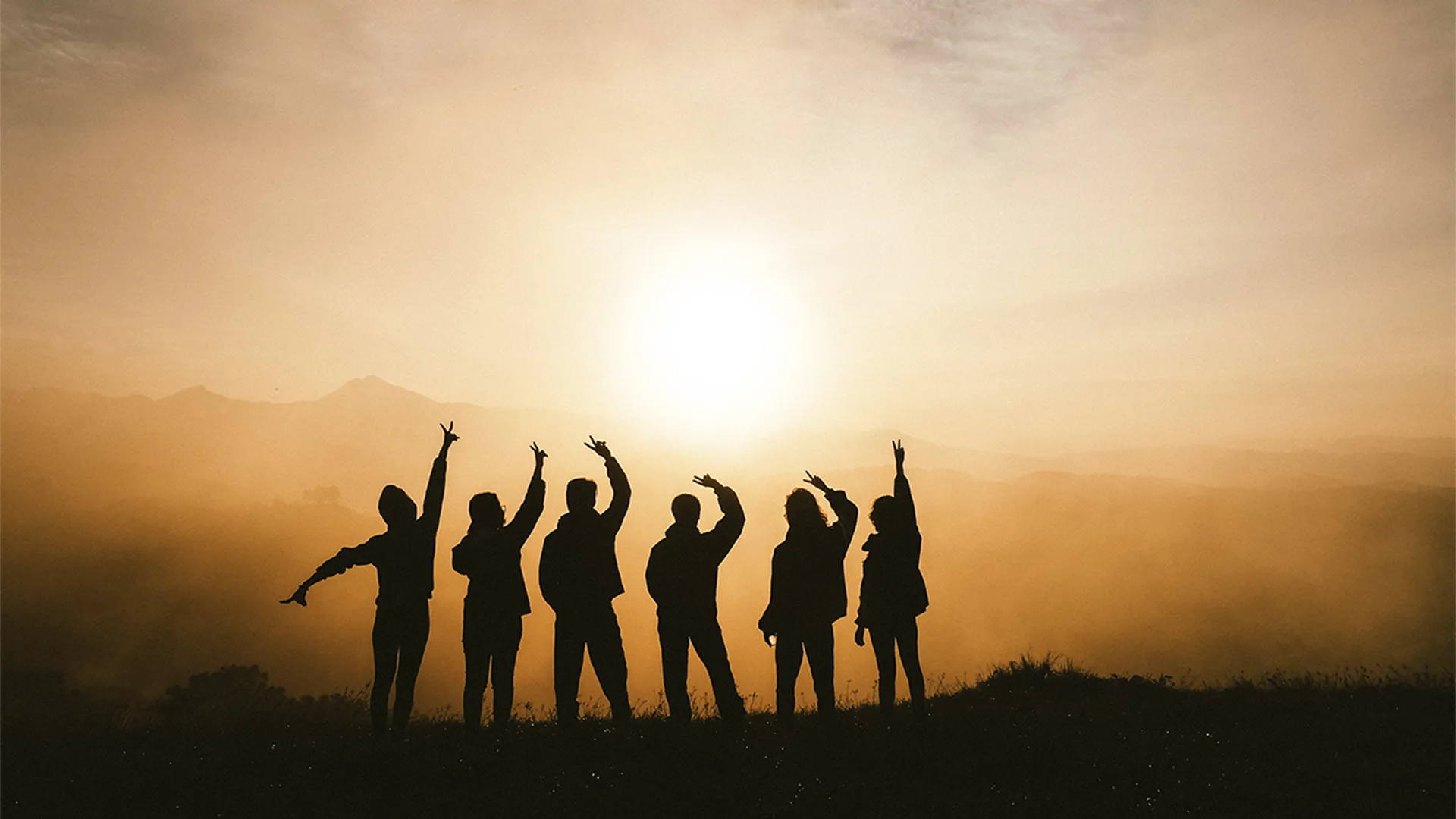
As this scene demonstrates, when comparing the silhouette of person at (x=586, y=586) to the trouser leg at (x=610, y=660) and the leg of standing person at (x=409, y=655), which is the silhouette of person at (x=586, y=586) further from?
the leg of standing person at (x=409, y=655)

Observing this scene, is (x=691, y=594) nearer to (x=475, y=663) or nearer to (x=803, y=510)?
(x=803, y=510)

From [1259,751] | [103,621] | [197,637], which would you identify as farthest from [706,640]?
[103,621]

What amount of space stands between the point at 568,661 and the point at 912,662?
14.8ft

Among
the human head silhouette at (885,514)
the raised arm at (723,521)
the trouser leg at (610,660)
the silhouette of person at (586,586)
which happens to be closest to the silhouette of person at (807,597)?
the human head silhouette at (885,514)

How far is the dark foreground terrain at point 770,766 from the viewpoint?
755 centimetres

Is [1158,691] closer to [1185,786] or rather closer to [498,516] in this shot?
[1185,786]

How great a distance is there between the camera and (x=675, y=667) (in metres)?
10.3

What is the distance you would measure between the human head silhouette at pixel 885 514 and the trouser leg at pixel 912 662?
1311 mm

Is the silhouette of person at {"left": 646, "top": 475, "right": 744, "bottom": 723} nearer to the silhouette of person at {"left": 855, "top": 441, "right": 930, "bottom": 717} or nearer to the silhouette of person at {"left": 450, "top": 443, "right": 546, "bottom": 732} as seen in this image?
the silhouette of person at {"left": 450, "top": 443, "right": 546, "bottom": 732}

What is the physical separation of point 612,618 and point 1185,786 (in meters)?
6.68

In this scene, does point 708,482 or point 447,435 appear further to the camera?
point 708,482

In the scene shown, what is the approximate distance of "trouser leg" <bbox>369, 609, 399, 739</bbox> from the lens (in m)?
9.86

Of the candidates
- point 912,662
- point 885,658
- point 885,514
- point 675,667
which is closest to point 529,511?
point 675,667

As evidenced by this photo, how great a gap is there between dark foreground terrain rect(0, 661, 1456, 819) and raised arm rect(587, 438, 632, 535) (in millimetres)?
2543
